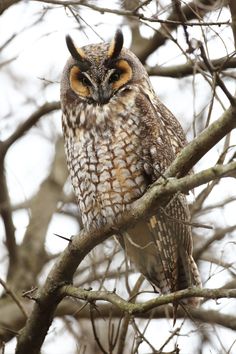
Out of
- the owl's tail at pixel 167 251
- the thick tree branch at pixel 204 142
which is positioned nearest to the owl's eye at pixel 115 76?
the owl's tail at pixel 167 251

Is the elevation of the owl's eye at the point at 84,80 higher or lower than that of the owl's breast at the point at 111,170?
higher

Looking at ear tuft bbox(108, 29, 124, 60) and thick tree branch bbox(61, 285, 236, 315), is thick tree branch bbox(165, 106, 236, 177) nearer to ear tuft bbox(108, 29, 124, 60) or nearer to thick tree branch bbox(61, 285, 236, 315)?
thick tree branch bbox(61, 285, 236, 315)

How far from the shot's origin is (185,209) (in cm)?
446

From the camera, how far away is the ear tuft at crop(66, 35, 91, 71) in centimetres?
457

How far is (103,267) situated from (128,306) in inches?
115

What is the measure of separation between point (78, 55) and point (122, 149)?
0.74 metres

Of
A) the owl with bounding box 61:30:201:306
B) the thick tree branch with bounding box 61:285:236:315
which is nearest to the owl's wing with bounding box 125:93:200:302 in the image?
the owl with bounding box 61:30:201:306

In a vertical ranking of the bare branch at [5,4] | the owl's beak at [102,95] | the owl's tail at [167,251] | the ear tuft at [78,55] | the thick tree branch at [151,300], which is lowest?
the thick tree branch at [151,300]

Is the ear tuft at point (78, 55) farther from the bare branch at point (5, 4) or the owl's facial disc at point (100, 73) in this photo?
the bare branch at point (5, 4)

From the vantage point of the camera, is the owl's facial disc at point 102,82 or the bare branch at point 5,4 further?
the owl's facial disc at point 102,82

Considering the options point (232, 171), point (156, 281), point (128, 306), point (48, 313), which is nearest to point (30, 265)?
point (156, 281)

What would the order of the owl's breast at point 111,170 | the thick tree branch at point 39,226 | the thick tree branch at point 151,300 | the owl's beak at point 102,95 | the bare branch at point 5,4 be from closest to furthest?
the thick tree branch at point 151,300 → the bare branch at point 5,4 → the owl's breast at point 111,170 → the owl's beak at point 102,95 → the thick tree branch at point 39,226

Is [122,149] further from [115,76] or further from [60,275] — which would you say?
[60,275]

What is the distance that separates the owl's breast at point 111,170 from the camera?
428 cm
